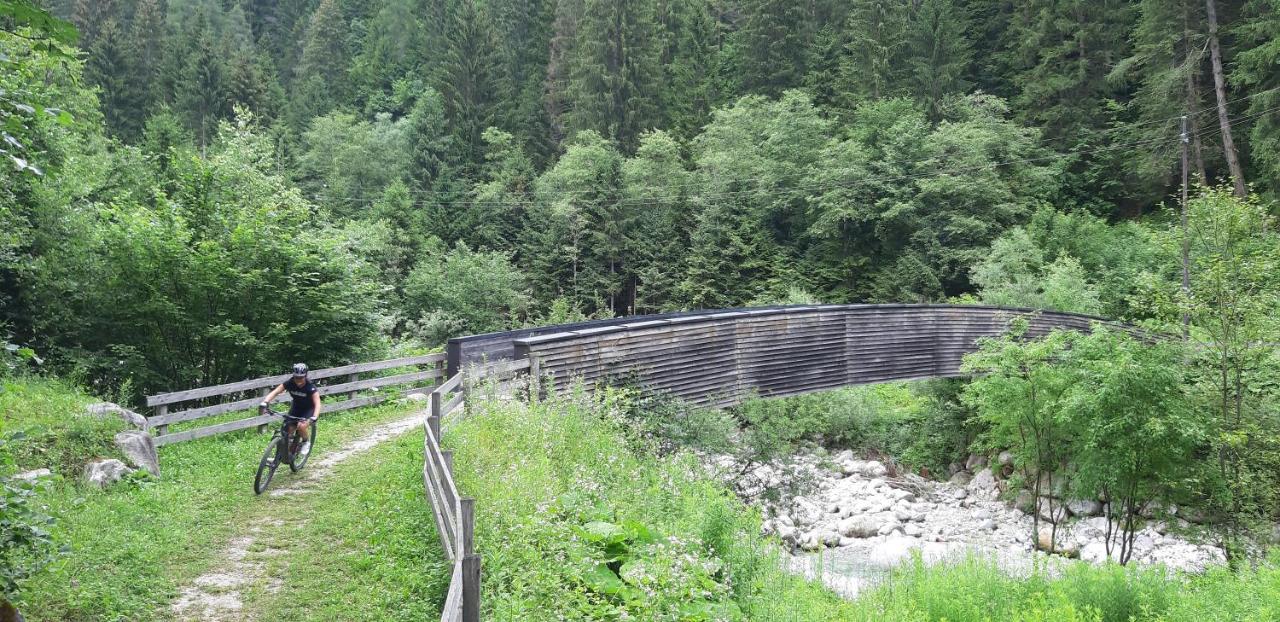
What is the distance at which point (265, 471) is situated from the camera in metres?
9.52

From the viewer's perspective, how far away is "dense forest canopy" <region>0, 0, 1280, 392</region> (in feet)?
48.3

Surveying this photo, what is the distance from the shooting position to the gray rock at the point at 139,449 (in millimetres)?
9586

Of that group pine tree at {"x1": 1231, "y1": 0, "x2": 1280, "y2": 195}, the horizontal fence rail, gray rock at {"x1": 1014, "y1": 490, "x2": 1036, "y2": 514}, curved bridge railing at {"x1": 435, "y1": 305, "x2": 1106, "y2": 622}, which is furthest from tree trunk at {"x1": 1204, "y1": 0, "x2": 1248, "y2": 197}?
the horizontal fence rail

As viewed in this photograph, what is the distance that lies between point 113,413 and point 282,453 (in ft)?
8.46

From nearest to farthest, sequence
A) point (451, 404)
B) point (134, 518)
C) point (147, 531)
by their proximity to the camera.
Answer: point (147, 531), point (134, 518), point (451, 404)

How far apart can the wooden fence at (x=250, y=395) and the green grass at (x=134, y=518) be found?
0.96 feet

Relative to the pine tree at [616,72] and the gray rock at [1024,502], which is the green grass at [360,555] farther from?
the pine tree at [616,72]

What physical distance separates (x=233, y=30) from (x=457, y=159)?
37890 millimetres

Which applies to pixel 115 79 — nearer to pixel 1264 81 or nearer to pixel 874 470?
pixel 874 470

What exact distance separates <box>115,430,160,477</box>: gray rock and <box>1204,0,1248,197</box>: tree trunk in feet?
103

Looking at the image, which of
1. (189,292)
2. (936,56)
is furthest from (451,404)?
(936,56)

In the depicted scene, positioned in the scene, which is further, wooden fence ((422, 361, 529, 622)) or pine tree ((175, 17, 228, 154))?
pine tree ((175, 17, 228, 154))

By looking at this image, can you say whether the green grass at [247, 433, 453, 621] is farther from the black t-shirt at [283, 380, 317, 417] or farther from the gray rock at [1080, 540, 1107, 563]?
the gray rock at [1080, 540, 1107, 563]

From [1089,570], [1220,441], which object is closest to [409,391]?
[1089,570]
